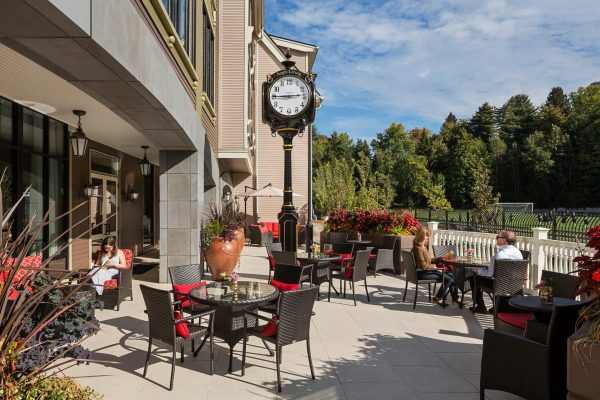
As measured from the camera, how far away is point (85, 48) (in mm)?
3656

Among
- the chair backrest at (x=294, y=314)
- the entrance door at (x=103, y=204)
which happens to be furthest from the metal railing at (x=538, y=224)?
the entrance door at (x=103, y=204)

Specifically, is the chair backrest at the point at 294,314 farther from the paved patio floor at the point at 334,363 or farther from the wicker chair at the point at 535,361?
the wicker chair at the point at 535,361

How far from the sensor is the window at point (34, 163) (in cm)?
734

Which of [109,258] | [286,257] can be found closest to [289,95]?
[286,257]

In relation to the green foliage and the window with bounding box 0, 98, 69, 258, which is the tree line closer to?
the window with bounding box 0, 98, 69, 258

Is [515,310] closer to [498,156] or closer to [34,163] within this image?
[34,163]

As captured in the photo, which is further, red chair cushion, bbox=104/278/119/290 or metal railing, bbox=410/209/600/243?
metal railing, bbox=410/209/600/243

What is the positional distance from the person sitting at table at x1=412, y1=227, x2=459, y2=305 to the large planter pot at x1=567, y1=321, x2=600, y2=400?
4.57m

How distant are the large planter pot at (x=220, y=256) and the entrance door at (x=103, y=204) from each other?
10.8ft

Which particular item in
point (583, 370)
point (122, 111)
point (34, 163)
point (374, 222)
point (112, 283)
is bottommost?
point (112, 283)

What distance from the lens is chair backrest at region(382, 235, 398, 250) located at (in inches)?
452

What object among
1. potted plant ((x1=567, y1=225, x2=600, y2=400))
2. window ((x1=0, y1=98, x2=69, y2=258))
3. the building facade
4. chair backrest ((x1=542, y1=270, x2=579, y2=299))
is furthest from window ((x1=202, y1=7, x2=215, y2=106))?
potted plant ((x1=567, y1=225, x2=600, y2=400))

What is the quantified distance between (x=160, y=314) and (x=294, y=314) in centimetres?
135

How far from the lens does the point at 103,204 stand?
1191 cm
